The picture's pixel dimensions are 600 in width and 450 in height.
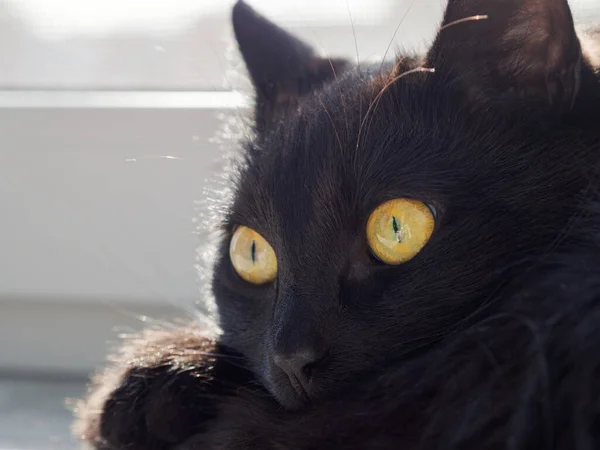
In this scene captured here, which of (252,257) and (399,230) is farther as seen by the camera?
(252,257)

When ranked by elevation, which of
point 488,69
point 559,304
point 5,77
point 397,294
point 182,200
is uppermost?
point 5,77

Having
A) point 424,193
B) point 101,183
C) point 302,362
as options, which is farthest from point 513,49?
point 101,183

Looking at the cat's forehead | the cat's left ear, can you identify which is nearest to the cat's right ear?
the cat's forehead

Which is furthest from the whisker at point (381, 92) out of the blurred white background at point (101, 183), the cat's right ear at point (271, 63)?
the blurred white background at point (101, 183)

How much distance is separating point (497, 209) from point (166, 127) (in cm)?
76

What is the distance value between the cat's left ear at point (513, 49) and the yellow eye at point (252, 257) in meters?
0.31

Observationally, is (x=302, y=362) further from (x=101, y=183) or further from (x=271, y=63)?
(x=101, y=183)

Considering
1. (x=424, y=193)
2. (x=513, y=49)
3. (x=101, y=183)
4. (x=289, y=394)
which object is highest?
(x=101, y=183)

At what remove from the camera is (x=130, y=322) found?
4.67 feet

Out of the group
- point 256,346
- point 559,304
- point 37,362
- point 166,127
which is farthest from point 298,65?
point 37,362

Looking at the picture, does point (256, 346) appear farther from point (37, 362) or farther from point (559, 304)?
point (37, 362)

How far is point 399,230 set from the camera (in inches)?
28.2

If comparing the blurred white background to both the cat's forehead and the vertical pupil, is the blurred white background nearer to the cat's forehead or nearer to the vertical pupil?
the cat's forehead

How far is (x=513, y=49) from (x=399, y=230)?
229 mm
